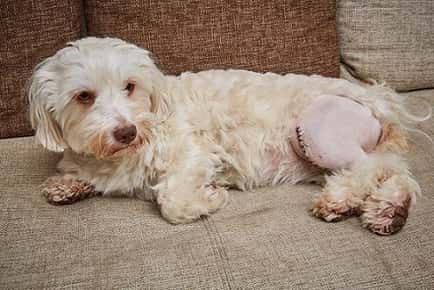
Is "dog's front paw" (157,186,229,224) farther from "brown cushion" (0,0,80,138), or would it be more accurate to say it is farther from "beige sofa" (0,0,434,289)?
"brown cushion" (0,0,80,138)

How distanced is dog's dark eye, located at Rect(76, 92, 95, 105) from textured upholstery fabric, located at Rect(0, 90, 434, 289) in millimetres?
381

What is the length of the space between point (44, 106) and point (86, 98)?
0.14 meters

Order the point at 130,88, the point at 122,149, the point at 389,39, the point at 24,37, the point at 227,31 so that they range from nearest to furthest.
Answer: the point at 122,149 < the point at 130,88 < the point at 24,37 < the point at 227,31 < the point at 389,39

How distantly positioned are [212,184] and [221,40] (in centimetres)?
71

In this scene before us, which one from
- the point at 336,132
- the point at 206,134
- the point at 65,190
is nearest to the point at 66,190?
the point at 65,190

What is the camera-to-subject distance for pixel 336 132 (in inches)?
65.3

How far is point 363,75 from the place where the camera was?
2.31 m

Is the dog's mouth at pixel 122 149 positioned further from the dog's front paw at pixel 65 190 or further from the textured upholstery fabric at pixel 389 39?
the textured upholstery fabric at pixel 389 39

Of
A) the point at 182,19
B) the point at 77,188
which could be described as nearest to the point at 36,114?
the point at 77,188

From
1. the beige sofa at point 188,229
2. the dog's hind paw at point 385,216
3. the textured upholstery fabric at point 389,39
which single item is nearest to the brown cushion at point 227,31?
the beige sofa at point 188,229

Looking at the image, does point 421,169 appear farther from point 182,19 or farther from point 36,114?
point 36,114

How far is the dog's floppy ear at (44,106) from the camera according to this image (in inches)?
59.5

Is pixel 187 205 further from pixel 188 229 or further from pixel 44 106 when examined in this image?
pixel 44 106

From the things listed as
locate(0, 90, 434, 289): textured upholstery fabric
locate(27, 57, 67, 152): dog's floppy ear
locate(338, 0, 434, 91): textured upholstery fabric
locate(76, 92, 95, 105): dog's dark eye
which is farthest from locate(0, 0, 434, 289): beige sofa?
locate(76, 92, 95, 105): dog's dark eye
